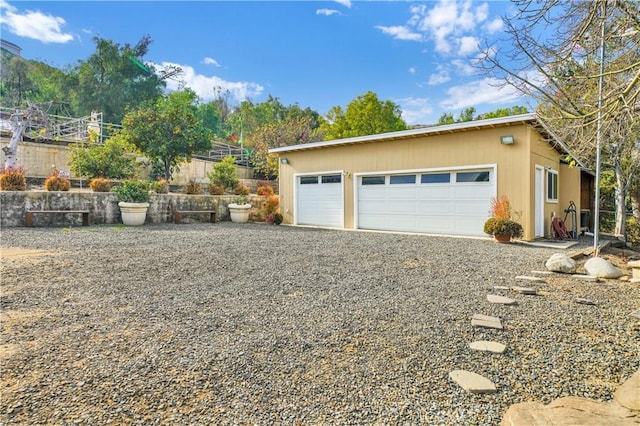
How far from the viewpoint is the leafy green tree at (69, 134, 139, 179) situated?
39.7 feet

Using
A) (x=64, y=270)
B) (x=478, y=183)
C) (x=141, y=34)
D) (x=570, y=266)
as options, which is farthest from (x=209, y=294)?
→ (x=141, y=34)

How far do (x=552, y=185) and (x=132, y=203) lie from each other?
41.9 feet

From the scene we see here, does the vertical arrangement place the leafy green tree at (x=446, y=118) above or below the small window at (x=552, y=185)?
above

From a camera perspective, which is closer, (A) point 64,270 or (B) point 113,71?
(A) point 64,270

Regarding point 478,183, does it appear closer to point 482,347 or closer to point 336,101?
point 482,347

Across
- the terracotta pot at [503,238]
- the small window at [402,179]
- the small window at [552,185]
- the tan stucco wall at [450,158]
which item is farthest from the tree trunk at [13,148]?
the small window at [552,185]

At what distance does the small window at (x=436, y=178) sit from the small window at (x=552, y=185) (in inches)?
120

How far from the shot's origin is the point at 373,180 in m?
11.1

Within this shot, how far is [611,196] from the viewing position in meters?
16.3

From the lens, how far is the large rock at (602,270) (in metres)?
4.82

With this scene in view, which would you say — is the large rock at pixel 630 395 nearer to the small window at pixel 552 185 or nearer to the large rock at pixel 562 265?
the large rock at pixel 562 265

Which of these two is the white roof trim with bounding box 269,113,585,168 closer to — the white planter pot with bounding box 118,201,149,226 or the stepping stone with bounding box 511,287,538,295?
the stepping stone with bounding box 511,287,538,295

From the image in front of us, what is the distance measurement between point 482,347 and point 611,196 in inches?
743

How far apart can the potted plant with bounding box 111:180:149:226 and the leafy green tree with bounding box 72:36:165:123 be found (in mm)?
18375
